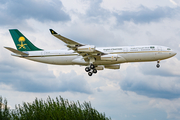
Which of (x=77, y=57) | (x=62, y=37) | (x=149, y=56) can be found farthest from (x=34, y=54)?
(x=149, y=56)

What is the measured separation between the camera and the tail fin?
6072 centimetres

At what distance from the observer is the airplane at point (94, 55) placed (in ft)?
163

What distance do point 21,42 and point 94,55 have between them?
802 inches

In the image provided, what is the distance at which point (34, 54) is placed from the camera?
2281 inches

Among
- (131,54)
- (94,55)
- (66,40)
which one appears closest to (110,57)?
(94,55)

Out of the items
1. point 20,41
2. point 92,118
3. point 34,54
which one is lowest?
point 92,118

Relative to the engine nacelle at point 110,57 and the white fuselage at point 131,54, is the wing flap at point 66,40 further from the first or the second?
the engine nacelle at point 110,57

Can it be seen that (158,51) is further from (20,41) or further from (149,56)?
(20,41)

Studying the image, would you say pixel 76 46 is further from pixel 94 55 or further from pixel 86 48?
pixel 94 55

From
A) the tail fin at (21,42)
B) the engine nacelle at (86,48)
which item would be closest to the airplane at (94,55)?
the engine nacelle at (86,48)

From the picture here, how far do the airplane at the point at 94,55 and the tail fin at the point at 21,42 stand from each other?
111 cm

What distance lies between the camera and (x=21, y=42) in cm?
6200

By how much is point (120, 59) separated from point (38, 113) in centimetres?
1938

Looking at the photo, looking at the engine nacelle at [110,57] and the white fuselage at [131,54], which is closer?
the engine nacelle at [110,57]
